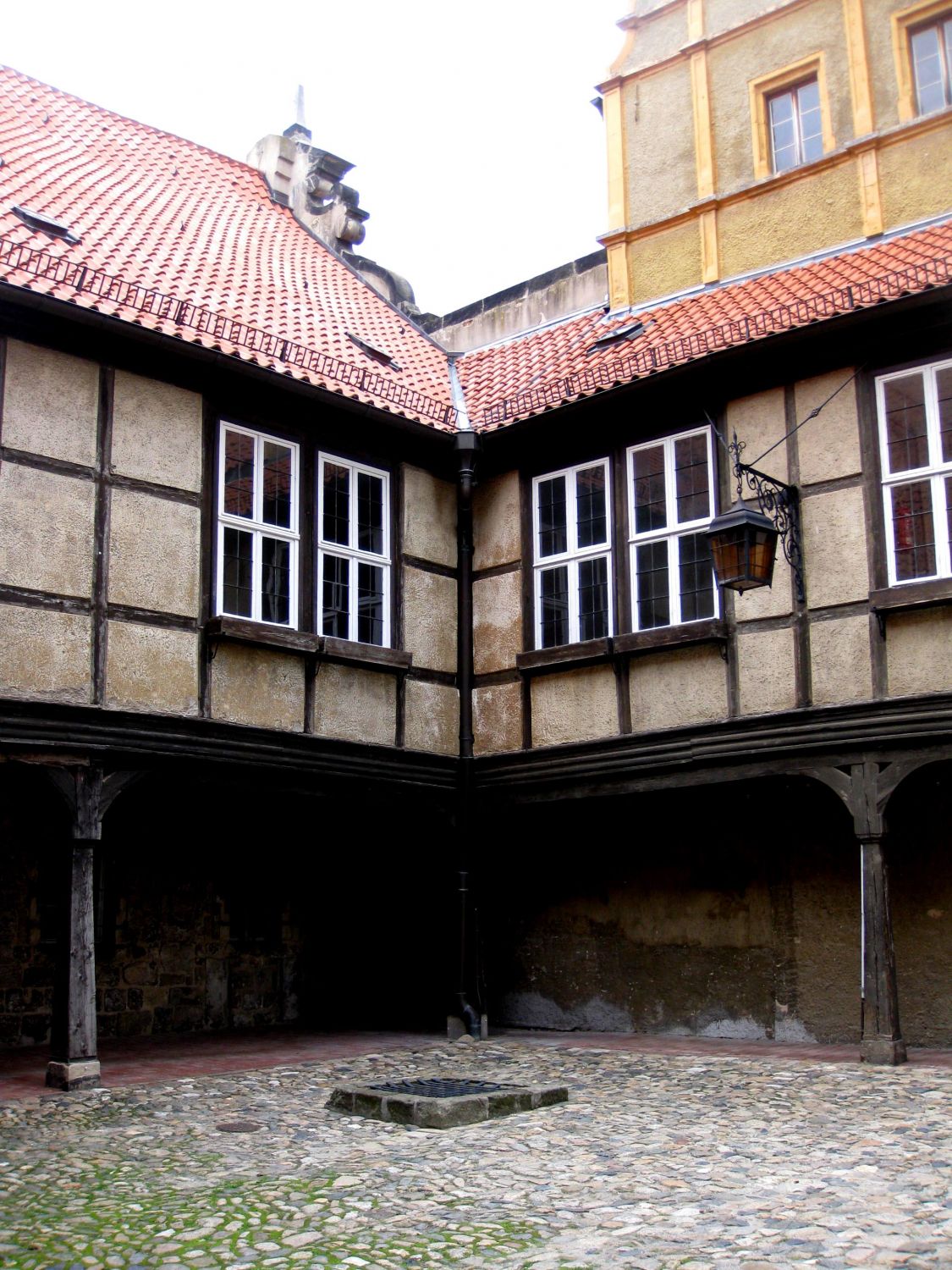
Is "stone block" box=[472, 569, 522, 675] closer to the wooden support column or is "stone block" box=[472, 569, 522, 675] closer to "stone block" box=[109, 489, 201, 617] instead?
"stone block" box=[109, 489, 201, 617]

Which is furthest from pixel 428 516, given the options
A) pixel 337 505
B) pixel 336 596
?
pixel 336 596

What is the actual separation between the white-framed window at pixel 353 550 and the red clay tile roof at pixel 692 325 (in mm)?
1353

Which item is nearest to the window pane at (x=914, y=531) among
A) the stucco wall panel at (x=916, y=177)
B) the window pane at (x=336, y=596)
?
the stucco wall panel at (x=916, y=177)

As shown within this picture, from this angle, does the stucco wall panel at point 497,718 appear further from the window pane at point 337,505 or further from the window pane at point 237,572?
the window pane at point 237,572

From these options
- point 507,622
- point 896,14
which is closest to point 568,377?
point 507,622

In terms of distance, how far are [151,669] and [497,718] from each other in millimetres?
3533

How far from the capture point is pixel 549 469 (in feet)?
40.9

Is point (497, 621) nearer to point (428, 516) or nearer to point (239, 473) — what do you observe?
point (428, 516)

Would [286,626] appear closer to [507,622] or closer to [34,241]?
[507,622]

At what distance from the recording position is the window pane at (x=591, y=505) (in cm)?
1200

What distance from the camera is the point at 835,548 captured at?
10.3 meters

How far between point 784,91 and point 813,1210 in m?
11.2

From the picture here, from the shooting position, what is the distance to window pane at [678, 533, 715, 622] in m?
11.1

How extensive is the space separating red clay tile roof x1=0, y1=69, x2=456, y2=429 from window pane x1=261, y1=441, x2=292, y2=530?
0.70 metres
